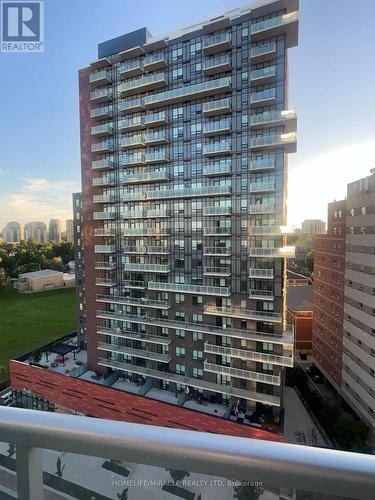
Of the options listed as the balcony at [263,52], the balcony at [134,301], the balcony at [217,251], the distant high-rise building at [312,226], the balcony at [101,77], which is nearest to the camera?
the balcony at [263,52]

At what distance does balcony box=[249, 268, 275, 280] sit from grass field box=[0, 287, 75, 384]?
22.4 metres

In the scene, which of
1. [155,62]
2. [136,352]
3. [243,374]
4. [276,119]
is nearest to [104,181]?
[155,62]

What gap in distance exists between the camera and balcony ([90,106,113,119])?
1969 centimetres

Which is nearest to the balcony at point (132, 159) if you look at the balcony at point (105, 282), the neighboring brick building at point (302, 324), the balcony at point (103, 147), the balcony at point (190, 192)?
the balcony at point (103, 147)

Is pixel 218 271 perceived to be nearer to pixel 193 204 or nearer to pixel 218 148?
pixel 193 204

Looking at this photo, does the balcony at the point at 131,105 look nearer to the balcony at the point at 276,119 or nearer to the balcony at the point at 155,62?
the balcony at the point at 155,62

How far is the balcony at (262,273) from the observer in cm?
1577

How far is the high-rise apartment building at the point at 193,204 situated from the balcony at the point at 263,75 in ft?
0.23

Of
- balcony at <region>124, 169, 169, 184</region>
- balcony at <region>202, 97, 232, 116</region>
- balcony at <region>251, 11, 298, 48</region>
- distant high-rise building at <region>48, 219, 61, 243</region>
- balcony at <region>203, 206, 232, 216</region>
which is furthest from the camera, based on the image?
distant high-rise building at <region>48, 219, 61, 243</region>

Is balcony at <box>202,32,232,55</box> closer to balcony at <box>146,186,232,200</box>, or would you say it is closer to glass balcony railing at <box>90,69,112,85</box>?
glass balcony railing at <box>90,69,112,85</box>

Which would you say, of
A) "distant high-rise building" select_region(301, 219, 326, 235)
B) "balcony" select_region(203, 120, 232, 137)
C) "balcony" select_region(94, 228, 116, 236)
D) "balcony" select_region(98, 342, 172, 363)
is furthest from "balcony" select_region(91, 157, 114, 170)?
"distant high-rise building" select_region(301, 219, 326, 235)

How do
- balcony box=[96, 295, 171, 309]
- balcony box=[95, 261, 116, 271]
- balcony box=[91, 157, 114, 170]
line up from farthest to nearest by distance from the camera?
balcony box=[95, 261, 116, 271], balcony box=[91, 157, 114, 170], balcony box=[96, 295, 171, 309]

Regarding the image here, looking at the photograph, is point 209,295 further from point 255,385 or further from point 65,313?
point 65,313

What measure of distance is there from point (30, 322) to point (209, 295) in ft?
105
